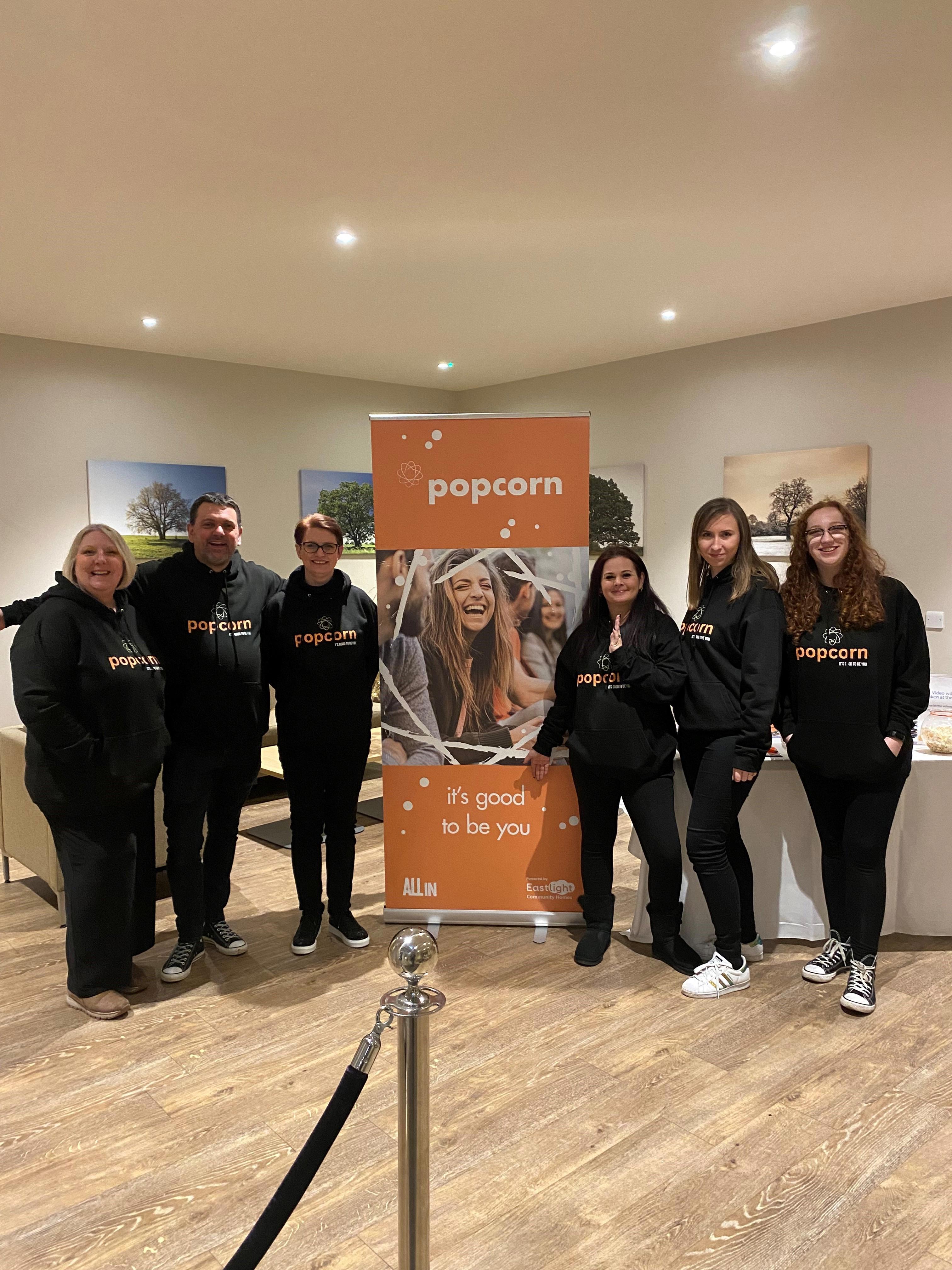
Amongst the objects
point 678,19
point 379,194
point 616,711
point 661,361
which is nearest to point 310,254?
point 379,194

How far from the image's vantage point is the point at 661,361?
22.2 ft

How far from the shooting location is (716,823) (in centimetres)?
299

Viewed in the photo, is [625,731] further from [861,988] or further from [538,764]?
[861,988]

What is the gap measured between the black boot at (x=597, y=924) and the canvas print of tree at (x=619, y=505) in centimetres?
410

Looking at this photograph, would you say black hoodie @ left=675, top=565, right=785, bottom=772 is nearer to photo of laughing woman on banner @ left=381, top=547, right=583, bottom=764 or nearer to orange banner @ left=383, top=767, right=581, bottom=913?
photo of laughing woman on banner @ left=381, top=547, right=583, bottom=764

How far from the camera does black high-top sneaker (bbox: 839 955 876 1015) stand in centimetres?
287

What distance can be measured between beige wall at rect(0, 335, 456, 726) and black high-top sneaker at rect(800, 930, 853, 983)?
17.9 ft

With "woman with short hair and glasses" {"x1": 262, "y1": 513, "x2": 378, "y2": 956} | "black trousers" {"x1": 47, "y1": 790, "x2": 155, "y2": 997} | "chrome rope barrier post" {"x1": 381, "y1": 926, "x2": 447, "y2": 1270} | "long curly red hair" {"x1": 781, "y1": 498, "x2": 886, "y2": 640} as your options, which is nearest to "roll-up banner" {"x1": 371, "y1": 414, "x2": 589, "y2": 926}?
"woman with short hair and glasses" {"x1": 262, "y1": 513, "x2": 378, "y2": 956}

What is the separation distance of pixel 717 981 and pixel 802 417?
4.19 meters

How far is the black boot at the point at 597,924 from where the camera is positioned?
3289 millimetres

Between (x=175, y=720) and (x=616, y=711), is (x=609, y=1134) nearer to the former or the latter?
(x=616, y=711)

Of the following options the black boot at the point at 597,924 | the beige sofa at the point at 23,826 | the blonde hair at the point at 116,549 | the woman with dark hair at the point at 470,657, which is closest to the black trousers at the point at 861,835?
the black boot at the point at 597,924

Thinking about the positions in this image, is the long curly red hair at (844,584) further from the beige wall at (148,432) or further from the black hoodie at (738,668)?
the beige wall at (148,432)

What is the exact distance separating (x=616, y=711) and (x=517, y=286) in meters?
2.87
